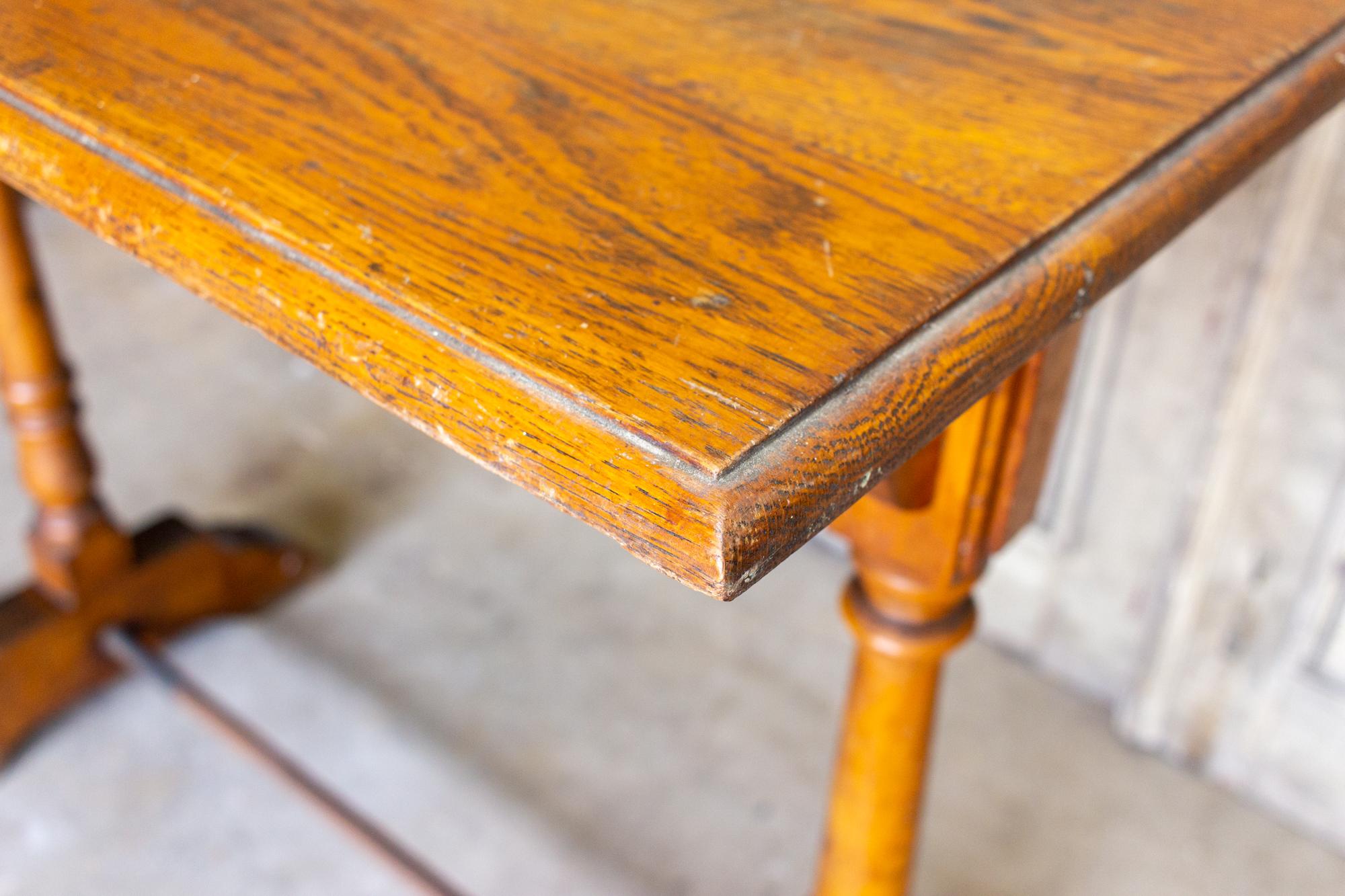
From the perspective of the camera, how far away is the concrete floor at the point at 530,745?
1.38 metres

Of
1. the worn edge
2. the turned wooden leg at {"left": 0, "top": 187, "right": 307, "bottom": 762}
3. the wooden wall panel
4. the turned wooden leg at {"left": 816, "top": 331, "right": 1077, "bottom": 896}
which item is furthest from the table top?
the turned wooden leg at {"left": 0, "top": 187, "right": 307, "bottom": 762}

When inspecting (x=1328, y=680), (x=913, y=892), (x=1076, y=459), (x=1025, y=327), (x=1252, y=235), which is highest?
(x=1025, y=327)

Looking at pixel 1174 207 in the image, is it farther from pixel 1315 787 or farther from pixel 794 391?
pixel 1315 787

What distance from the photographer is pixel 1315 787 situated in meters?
1.41

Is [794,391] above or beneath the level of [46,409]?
above

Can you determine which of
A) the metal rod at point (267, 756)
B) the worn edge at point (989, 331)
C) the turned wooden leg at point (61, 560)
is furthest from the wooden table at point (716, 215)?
the turned wooden leg at point (61, 560)

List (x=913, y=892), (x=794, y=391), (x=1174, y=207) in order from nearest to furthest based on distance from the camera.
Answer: (x=794, y=391)
(x=1174, y=207)
(x=913, y=892)

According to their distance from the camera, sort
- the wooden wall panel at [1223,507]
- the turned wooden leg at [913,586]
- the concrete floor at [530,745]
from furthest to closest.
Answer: the concrete floor at [530,745]
the wooden wall panel at [1223,507]
the turned wooden leg at [913,586]

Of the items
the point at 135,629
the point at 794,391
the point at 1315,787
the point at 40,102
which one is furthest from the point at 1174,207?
the point at 135,629

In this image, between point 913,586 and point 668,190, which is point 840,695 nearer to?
point 913,586

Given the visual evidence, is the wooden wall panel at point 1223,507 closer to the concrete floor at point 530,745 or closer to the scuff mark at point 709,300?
the concrete floor at point 530,745

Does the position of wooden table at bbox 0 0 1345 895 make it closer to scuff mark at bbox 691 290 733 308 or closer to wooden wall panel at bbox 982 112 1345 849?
scuff mark at bbox 691 290 733 308

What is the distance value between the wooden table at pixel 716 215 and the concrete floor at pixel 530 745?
586 mm

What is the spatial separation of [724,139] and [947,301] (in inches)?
6.9
